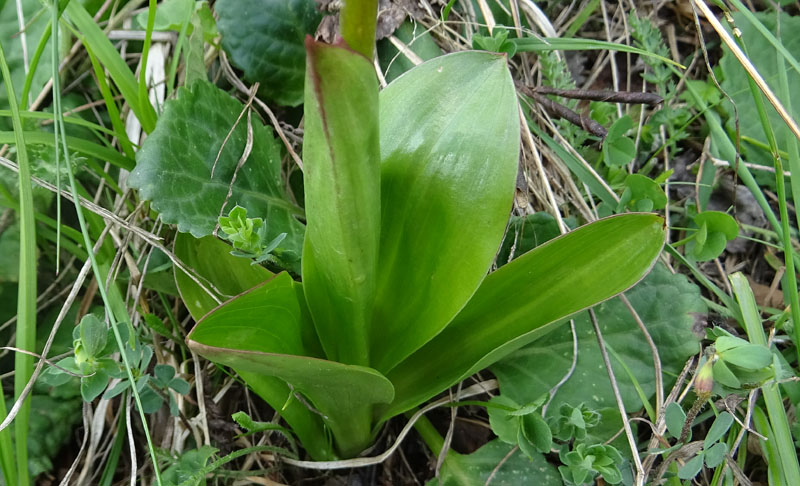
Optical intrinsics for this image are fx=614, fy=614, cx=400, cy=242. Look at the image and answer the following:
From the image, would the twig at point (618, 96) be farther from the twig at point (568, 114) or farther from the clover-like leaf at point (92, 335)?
the clover-like leaf at point (92, 335)

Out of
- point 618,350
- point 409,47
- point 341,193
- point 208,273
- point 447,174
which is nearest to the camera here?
point 341,193

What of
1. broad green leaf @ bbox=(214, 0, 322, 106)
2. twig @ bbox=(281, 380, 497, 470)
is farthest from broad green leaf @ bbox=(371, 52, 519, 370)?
broad green leaf @ bbox=(214, 0, 322, 106)

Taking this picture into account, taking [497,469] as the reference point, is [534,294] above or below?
above

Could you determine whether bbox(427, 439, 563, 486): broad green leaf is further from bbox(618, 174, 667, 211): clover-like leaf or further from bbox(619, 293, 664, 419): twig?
bbox(618, 174, 667, 211): clover-like leaf

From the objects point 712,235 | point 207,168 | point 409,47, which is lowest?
point 712,235

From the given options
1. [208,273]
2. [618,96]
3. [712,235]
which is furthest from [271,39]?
[712,235]

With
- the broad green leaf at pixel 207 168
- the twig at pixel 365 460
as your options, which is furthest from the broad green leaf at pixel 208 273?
the twig at pixel 365 460

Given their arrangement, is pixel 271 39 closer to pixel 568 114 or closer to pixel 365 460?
pixel 568 114
